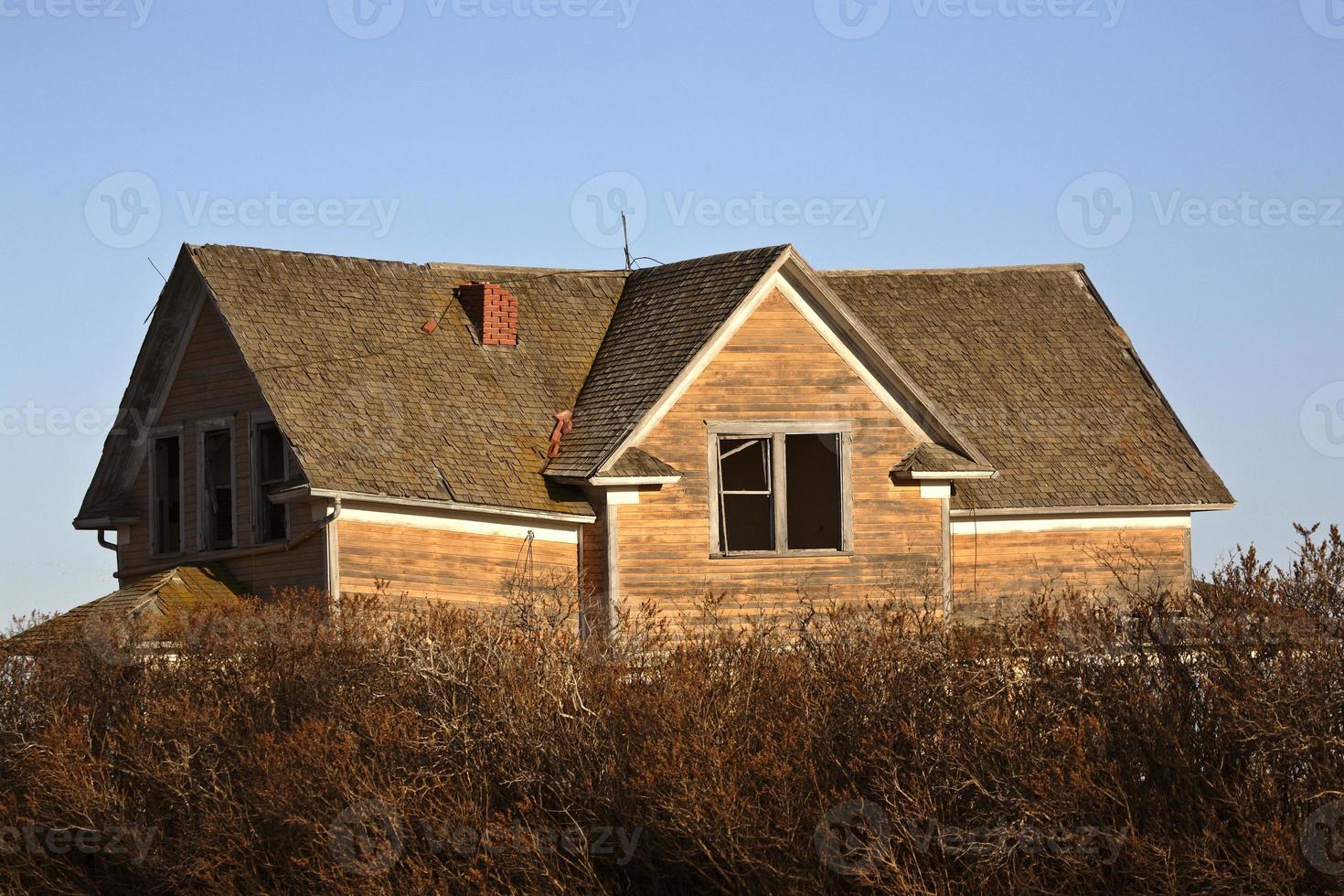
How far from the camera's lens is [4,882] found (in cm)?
2078

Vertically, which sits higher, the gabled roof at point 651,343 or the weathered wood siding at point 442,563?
the gabled roof at point 651,343

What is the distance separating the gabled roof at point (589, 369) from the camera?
2569 cm

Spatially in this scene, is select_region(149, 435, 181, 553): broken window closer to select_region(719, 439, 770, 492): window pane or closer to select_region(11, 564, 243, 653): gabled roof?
select_region(11, 564, 243, 653): gabled roof

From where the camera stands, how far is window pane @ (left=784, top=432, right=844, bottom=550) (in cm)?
2919

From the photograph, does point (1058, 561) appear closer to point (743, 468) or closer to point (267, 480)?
point (743, 468)

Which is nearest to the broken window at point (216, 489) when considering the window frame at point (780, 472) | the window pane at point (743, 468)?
the window frame at point (780, 472)

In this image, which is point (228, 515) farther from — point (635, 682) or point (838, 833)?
point (838, 833)

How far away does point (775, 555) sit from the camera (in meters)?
25.9

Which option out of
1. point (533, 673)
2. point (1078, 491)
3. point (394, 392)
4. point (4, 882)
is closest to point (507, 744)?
point (533, 673)

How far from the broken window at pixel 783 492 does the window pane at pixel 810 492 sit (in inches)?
0.5

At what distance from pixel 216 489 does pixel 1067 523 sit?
11799 mm

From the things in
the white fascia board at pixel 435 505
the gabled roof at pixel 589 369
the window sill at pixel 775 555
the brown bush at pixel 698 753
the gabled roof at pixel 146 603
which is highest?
the gabled roof at pixel 589 369

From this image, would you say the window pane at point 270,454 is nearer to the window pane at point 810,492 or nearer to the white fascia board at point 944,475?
the window pane at point 810,492

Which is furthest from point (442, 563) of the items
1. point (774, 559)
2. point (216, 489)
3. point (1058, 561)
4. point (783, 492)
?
point (1058, 561)
